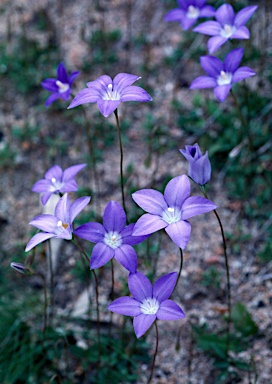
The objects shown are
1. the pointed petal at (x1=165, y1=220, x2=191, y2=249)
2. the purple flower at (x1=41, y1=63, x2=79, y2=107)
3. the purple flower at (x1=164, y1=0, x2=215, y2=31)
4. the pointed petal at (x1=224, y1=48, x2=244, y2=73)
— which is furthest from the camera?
the purple flower at (x1=164, y1=0, x2=215, y2=31)

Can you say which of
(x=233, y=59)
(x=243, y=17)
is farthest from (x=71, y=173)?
(x=243, y=17)

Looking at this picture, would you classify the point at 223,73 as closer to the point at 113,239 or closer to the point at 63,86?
the point at 63,86

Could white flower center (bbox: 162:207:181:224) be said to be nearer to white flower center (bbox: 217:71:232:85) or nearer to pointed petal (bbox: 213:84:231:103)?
pointed petal (bbox: 213:84:231:103)

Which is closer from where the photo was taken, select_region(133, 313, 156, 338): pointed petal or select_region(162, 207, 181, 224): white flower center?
select_region(133, 313, 156, 338): pointed petal

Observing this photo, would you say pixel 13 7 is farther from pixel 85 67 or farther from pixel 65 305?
pixel 65 305

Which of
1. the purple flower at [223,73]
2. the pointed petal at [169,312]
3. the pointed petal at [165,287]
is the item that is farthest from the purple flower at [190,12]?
the pointed petal at [169,312]

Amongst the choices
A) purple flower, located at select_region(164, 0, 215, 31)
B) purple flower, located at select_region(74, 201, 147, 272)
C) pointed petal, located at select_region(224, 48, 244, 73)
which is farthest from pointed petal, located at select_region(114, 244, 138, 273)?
purple flower, located at select_region(164, 0, 215, 31)

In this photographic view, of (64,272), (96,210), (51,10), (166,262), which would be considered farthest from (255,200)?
(51,10)
